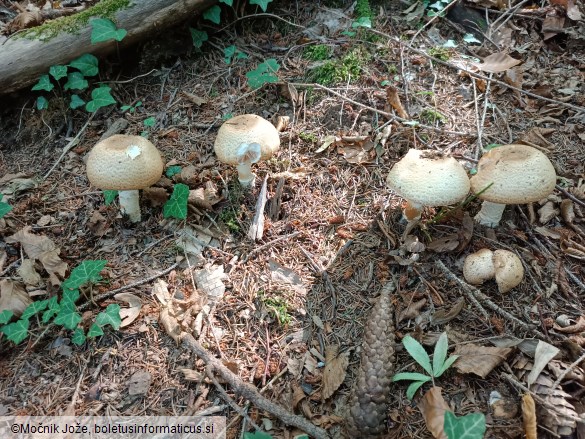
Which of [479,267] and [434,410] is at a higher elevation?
[479,267]

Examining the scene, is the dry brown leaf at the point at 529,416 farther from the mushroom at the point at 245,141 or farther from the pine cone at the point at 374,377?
the mushroom at the point at 245,141

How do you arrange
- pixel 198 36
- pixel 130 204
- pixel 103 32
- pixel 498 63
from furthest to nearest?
pixel 198 36, pixel 103 32, pixel 498 63, pixel 130 204

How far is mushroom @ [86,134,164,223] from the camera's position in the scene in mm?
3338

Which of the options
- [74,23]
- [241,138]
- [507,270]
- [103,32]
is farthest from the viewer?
[74,23]

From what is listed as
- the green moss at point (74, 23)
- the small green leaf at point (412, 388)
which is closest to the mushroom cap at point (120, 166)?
the green moss at point (74, 23)

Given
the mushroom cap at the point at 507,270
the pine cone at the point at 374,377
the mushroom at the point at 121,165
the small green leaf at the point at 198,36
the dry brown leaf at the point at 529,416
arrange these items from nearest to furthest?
the dry brown leaf at the point at 529,416 → the pine cone at the point at 374,377 → the mushroom cap at the point at 507,270 → the mushroom at the point at 121,165 → the small green leaf at the point at 198,36

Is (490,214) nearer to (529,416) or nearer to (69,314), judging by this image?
(529,416)

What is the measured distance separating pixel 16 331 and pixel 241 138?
2122 mm

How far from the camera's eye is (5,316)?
10.2 ft

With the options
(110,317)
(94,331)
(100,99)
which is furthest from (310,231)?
(100,99)

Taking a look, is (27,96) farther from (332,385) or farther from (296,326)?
(332,385)

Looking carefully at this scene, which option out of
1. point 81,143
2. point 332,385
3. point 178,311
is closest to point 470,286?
point 332,385

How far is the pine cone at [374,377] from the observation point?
249 centimetres

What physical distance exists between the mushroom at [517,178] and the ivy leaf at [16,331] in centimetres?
329
